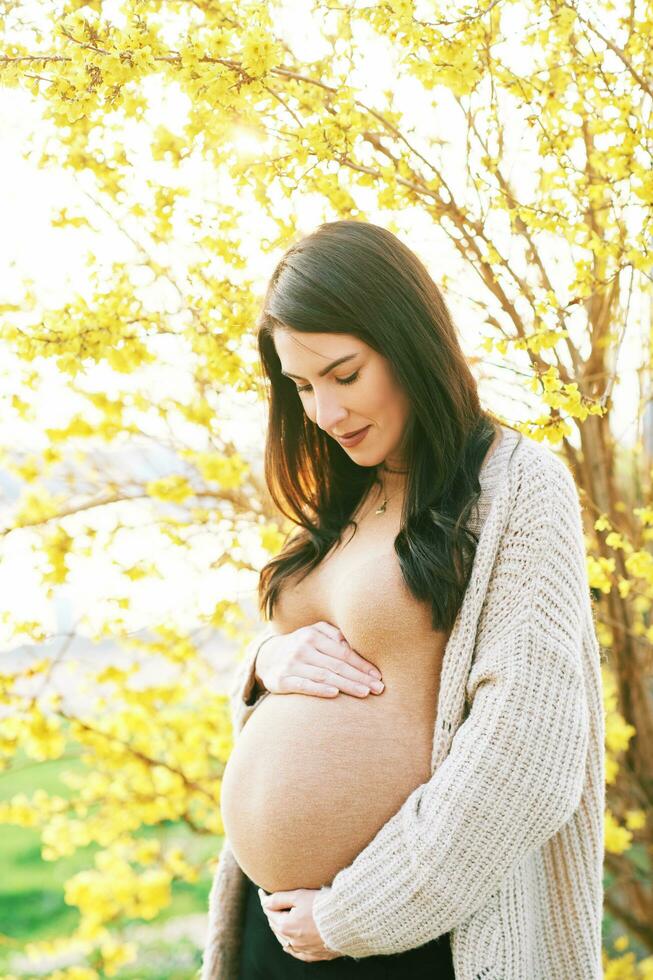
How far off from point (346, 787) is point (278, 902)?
23cm

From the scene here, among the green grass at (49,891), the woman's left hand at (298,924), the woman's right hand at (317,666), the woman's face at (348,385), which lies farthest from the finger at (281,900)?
the green grass at (49,891)

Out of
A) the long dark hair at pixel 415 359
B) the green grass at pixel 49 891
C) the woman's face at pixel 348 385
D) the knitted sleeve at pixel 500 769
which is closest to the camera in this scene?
the knitted sleeve at pixel 500 769

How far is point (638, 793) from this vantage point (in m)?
2.66

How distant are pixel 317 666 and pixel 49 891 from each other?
3.12 m

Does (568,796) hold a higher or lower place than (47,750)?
higher

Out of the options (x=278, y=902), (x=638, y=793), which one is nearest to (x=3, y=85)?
(x=278, y=902)

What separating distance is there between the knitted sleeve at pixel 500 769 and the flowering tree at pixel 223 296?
0.35 metres

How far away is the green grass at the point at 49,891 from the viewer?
359 cm

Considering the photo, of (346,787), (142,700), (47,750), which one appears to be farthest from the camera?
(142,700)

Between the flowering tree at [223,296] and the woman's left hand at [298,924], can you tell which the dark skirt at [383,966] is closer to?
the woman's left hand at [298,924]

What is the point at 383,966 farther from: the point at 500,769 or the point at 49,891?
the point at 49,891

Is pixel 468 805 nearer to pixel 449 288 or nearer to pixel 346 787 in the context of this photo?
pixel 346 787

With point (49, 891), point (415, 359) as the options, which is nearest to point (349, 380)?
point (415, 359)

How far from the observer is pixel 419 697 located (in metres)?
1.42
